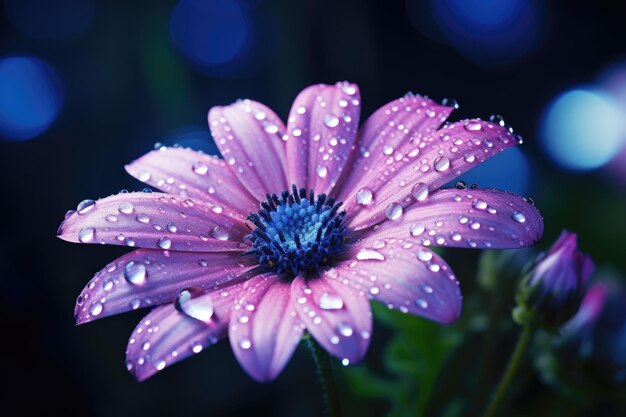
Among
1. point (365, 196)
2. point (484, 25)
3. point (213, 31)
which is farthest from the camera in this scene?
point (484, 25)

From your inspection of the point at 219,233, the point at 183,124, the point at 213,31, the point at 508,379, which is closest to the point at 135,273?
the point at 219,233

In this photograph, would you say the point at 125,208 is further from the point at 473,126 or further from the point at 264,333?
the point at 473,126

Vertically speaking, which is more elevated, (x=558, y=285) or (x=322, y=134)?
(x=322, y=134)

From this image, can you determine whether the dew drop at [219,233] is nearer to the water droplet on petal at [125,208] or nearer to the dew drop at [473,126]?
the water droplet on petal at [125,208]

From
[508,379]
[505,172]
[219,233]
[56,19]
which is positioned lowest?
[505,172]

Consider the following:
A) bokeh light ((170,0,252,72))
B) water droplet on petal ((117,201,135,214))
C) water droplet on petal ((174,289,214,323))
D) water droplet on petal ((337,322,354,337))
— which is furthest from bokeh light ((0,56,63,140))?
water droplet on petal ((337,322,354,337))

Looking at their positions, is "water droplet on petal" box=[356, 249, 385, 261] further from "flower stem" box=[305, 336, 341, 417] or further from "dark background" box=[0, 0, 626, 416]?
"dark background" box=[0, 0, 626, 416]

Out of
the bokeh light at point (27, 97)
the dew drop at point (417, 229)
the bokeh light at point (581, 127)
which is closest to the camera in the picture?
the dew drop at point (417, 229)

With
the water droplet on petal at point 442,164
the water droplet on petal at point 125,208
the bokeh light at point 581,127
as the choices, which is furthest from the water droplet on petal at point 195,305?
the bokeh light at point 581,127
